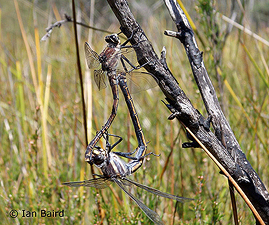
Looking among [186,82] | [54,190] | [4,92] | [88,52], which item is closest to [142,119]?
[186,82]

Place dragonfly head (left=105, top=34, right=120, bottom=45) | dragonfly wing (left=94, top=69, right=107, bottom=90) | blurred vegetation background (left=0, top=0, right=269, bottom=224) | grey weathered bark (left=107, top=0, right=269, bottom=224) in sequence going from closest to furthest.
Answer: grey weathered bark (left=107, top=0, right=269, bottom=224) → dragonfly head (left=105, top=34, right=120, bottom=45) → dragonfly wing (left=94, top=69, right=107, bottom=90) → blurred vegetation background (left=0, top=0, right=269, bottom=224)

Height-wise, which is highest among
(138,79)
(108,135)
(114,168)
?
(138,79)

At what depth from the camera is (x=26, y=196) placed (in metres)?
1.47

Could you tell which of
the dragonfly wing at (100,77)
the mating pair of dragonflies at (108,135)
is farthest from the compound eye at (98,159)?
the dragonfly wing at (100,77)

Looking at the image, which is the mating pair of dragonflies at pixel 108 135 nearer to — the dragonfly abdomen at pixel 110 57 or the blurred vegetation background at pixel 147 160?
the dragonfly abdomen at pixel 110 57

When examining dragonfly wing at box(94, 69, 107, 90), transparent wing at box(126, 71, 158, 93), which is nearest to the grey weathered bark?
transparent wing at box(126, 71, 158, 93)

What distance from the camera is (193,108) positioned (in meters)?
0.71

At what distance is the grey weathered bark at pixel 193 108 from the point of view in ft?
→ 2.24

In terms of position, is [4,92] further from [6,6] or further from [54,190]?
[6,6]

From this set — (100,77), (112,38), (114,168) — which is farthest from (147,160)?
(112,38)

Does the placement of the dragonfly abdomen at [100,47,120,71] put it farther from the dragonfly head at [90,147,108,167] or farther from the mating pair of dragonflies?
the dragonfly head at [90,147,108,167]

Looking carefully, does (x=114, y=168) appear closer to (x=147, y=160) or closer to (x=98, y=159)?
(x=98, y=159)

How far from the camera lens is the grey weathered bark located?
0.68m

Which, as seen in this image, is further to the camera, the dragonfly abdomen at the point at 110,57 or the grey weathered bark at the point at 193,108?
the dragonfly abdomen at the point at 110,57
